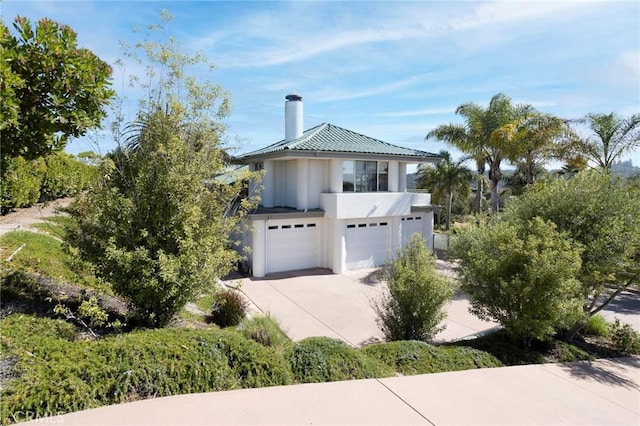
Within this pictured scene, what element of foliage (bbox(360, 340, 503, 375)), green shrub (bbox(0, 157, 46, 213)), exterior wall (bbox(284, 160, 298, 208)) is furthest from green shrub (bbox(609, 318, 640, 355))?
green shrub (bbox(0, 157, 46, 213))

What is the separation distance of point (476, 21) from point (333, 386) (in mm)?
9493

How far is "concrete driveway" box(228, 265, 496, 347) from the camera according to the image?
9688 millimetres

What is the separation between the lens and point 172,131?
21.0 feet

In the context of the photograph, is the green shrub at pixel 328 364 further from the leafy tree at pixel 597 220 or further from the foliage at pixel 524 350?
the leafy tree at pixel 597 220

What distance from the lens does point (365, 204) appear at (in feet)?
55.3

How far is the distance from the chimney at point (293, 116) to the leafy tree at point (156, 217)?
1298 centimetres

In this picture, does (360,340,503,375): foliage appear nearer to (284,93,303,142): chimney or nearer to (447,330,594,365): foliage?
Answer: (447,330,594,365): foliage

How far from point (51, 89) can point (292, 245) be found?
12.1 m

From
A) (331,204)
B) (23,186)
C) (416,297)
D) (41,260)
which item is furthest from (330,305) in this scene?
(23,186)

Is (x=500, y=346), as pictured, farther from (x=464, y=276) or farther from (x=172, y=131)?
(x=172, y=131)

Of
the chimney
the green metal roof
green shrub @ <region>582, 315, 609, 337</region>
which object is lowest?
green shrub @ <region>582, 315, 609, 337</region>

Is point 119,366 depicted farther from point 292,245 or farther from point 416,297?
point 292,245

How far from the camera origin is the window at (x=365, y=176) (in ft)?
55.9

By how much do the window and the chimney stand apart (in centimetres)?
413
